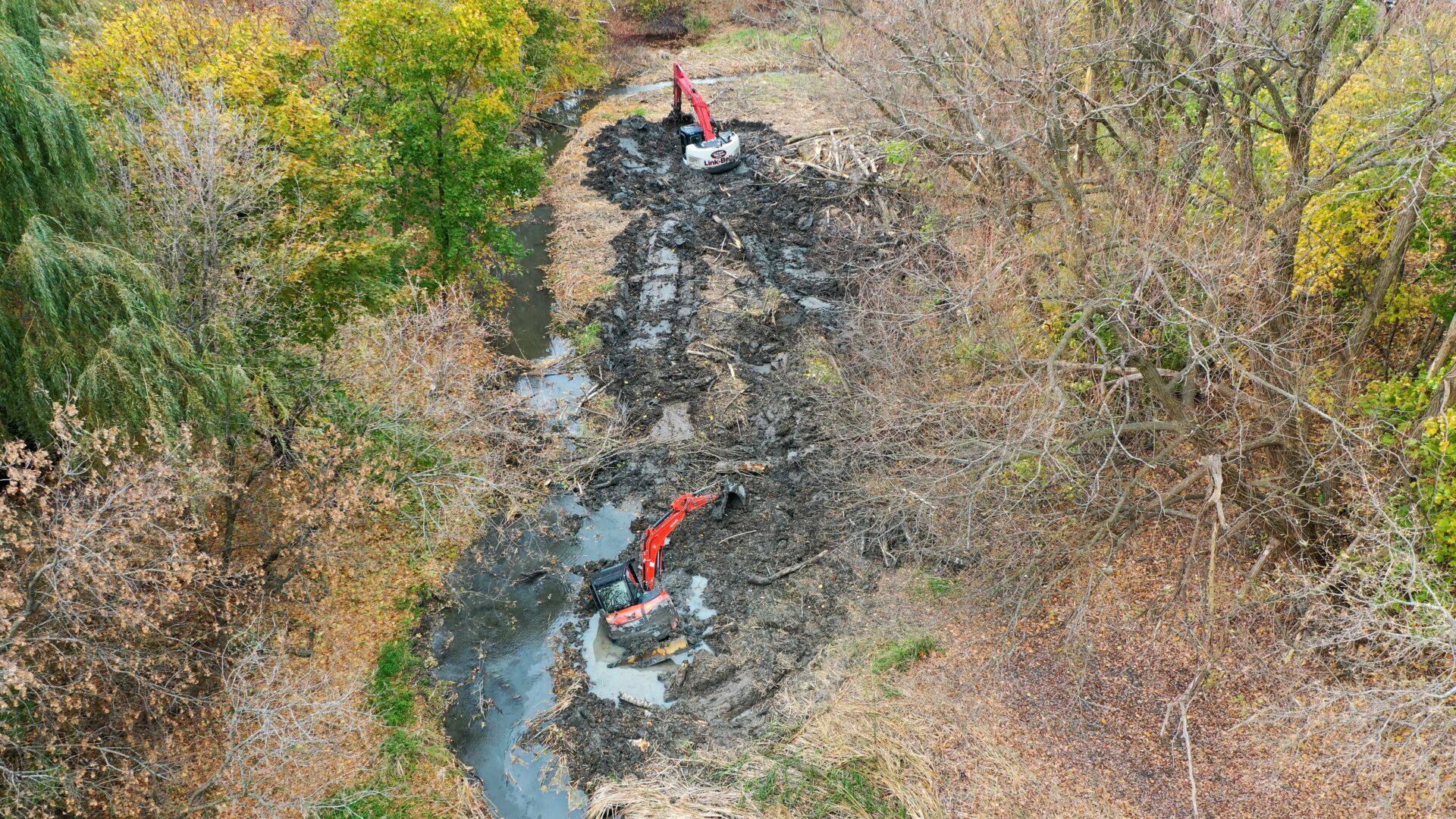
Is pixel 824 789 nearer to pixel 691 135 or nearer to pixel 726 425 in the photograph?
pixel 726 425

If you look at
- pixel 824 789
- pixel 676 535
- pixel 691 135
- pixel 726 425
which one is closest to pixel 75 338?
pixel 676 535

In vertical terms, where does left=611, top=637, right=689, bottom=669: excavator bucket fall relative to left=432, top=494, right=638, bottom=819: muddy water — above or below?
above

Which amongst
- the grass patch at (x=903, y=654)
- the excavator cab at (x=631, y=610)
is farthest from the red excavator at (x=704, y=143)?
the grass patch at (x=903, y=654)

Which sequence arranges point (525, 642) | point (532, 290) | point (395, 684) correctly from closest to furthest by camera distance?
point (395, 684), point (525, 642), point (532, 290)

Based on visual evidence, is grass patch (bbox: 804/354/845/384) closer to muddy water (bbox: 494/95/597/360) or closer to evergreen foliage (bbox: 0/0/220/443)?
muddy water (bbox: 494/95/597/360)

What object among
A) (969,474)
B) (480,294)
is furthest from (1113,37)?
(480,294)

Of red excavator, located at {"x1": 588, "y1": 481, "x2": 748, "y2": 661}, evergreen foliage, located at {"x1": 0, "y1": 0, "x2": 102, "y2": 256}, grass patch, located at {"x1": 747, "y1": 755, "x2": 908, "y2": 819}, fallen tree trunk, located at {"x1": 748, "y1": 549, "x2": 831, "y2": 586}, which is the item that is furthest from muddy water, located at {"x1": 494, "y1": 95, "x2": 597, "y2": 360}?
grass patch, located at {"x1": 747, "y1": 755, "x2": 908, "y2": 819}
